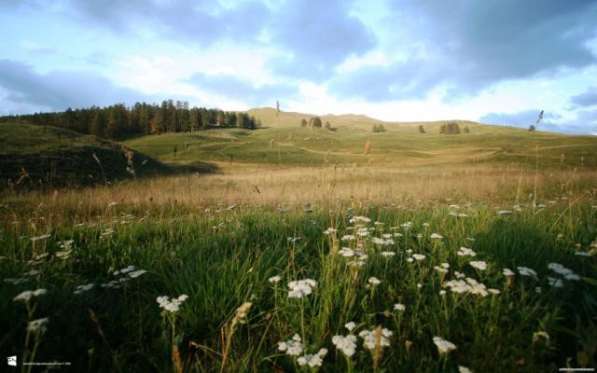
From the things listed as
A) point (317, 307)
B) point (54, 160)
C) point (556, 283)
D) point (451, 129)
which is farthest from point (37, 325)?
point (451, 129)

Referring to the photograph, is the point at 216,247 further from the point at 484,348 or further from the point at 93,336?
the point at 484,348

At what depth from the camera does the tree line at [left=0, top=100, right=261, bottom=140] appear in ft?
292

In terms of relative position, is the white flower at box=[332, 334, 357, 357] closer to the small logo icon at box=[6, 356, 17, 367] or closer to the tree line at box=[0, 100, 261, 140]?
the small logo icon at box=[6, 356, 17, 367]

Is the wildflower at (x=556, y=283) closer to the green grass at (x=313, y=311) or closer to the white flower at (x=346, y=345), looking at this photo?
the green grass at (x=313, y=311)

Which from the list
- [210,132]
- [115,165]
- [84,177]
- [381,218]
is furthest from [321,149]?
[381,218]

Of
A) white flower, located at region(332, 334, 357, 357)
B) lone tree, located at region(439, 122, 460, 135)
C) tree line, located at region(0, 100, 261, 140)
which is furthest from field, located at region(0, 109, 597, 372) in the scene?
lone tree, located at region(439, 122, 460, 135)

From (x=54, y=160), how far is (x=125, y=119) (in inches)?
3508

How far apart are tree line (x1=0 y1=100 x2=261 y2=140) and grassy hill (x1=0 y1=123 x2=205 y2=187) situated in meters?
48.8

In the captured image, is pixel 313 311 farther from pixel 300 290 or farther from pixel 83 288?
pixel 83 288

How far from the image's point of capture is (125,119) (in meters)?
98.9

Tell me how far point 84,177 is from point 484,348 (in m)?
27.2

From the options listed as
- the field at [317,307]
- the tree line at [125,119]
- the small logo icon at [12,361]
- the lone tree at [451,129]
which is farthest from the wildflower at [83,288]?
the lone tree at [451,129]

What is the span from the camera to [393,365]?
1912 millimetres

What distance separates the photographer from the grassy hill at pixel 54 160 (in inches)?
791
